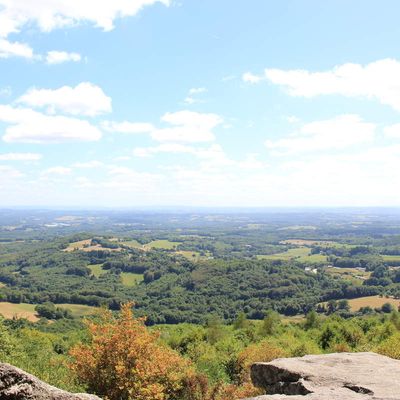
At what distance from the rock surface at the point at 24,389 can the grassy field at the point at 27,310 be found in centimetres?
14214

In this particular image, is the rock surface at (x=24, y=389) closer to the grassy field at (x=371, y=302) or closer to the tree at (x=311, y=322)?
the tree at (x=311, y=322)

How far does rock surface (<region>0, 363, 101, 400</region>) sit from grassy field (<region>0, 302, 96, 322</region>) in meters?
142

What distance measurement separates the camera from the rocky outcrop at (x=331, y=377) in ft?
59.0

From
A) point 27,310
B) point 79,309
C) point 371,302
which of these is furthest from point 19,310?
point 371,302

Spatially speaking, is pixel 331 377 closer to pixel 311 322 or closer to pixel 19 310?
pixel 311 322

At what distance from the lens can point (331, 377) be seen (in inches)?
827

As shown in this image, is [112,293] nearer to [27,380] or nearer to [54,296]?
[54,296]

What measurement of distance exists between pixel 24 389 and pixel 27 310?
539ft

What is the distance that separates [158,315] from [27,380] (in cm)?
15157

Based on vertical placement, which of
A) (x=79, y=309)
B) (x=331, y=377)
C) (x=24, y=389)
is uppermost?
(x=24, y=389)

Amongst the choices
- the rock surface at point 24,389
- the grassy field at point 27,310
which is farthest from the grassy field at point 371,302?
the rock surface at point 24,389

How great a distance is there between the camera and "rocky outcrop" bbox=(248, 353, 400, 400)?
1797 cm

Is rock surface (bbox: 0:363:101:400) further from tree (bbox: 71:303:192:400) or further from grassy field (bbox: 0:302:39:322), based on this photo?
grassy field (bbox: 0:302:39:322)

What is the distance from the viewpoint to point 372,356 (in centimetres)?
2542
